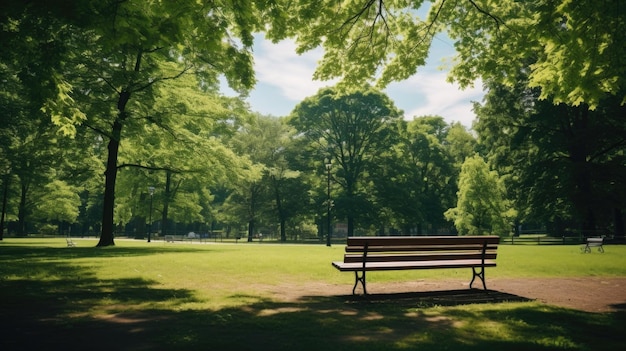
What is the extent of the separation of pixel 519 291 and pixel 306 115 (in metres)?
41.3

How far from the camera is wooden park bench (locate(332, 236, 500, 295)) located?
6.79 metres

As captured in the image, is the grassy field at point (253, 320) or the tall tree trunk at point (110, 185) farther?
the tall tree trunk at point (110, 185)

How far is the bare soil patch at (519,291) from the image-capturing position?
703cm

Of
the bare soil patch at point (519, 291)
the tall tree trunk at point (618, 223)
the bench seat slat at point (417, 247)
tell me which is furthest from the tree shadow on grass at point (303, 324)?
the tall tree trunk at point (618, 223)

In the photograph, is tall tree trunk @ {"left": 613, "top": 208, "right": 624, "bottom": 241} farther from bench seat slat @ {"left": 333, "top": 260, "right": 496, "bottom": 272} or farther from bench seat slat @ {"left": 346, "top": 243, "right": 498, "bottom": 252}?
bench seat slat @ {"left": 333, "top": 260, "right": 496, "bottom": 272}

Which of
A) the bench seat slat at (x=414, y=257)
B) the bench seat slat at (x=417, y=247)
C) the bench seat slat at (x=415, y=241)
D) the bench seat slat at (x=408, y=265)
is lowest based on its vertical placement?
the bench seat slat at (x=408, y=265)

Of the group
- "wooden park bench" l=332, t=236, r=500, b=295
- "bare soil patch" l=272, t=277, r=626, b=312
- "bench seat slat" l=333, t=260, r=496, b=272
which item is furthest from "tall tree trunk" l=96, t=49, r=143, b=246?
"wooden park bench" l=332, t=236, r=500, b=295

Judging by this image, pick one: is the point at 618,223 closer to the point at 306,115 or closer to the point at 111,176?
the point at 306,115

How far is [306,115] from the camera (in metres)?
47.8

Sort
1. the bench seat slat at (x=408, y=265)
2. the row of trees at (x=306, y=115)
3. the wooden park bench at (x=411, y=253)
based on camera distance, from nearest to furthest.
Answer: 1. the wooden park bench at (x=411, y=253)
2. the bench seat slat at (x=408, y=265)
3. the row of trees at (x=306, y=115)

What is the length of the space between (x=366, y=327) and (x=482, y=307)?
2.47m

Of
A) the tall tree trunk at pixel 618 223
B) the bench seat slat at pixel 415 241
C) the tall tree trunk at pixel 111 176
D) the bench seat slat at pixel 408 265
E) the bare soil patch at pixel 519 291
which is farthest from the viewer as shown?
the tall tree trunk at pixel 618 223

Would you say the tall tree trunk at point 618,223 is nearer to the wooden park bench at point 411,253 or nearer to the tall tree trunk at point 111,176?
the wooden park bench at point 411,253

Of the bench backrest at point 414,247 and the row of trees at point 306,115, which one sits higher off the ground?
the row of trees at point 306,115
